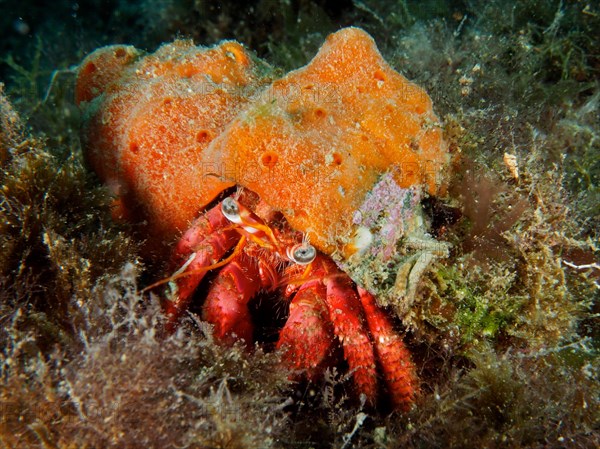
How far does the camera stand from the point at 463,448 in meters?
1.88

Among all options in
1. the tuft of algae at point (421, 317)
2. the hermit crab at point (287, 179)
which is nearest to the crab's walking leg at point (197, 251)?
the hermit crab at point (287, 179)

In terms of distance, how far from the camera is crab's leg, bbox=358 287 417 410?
2.33 m

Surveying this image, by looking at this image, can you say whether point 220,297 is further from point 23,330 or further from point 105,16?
point 105,16

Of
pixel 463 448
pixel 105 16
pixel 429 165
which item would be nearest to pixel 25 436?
pixel 463 448

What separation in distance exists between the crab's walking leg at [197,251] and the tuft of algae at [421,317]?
0.23 m

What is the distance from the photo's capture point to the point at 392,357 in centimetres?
242

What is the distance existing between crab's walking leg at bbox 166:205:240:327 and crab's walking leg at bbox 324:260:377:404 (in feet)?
2.38

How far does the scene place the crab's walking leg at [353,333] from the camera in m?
2.37

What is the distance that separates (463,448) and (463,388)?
0.92ft

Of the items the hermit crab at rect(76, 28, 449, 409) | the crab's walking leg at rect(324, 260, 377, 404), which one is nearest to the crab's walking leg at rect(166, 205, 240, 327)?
the hermit crab at rect(76, 28, 449, 409)

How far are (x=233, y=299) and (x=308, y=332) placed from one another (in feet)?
1.67

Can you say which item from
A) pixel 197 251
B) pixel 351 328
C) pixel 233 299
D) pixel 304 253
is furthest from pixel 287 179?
pixel 351 328

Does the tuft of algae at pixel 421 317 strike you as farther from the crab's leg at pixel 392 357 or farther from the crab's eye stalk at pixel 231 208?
the crab's eye stalk at pixel 231 208

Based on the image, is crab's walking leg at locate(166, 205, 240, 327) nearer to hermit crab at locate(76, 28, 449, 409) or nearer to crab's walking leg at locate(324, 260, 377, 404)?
hermit crab at locate(76, 28, 449, 409)
